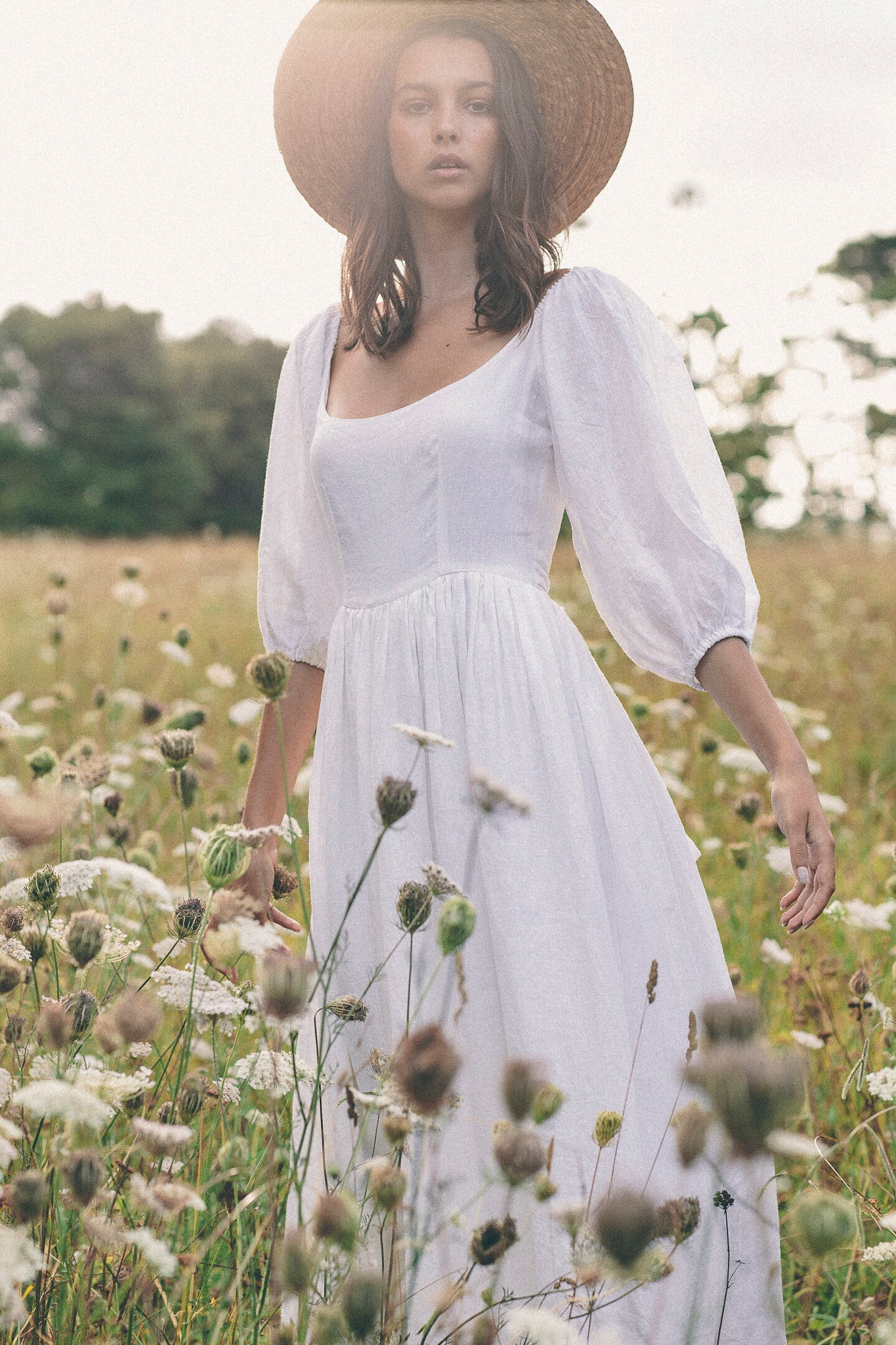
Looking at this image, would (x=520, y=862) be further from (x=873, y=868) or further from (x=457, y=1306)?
(x=873, y=868)

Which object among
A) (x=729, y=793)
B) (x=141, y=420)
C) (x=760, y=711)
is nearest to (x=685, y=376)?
(x=760, y=711)

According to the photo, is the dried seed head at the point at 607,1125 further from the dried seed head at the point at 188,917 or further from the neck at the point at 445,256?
the neck at the point at 445,256

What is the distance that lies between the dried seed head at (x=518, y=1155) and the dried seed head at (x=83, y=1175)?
0.24 meters

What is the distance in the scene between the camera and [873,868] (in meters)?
2.87

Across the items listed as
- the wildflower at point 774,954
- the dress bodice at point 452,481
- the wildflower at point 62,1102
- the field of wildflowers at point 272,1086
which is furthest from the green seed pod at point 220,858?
the wildflower at point 774,954

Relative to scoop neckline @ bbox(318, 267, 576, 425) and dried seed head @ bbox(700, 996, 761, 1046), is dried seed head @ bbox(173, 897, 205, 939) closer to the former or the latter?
dried seed head @ bbox(700, 996, 761, 1046)

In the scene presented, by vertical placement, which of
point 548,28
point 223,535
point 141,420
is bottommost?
point 223,535

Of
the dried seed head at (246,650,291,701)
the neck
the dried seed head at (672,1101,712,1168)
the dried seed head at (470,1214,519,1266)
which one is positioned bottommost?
the dried seed head at (470,1214,519,1266)

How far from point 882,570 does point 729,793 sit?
423cm

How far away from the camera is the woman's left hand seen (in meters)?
1.16

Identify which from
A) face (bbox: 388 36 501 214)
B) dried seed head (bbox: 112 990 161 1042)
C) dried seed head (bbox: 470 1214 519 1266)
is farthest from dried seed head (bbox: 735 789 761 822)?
dried seed head (bbox: 112 990 161 1042)

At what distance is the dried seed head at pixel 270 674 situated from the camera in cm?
95

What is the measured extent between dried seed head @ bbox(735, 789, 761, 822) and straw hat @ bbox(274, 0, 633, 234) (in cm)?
94

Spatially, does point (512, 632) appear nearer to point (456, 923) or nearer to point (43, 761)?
point (456, 923)
